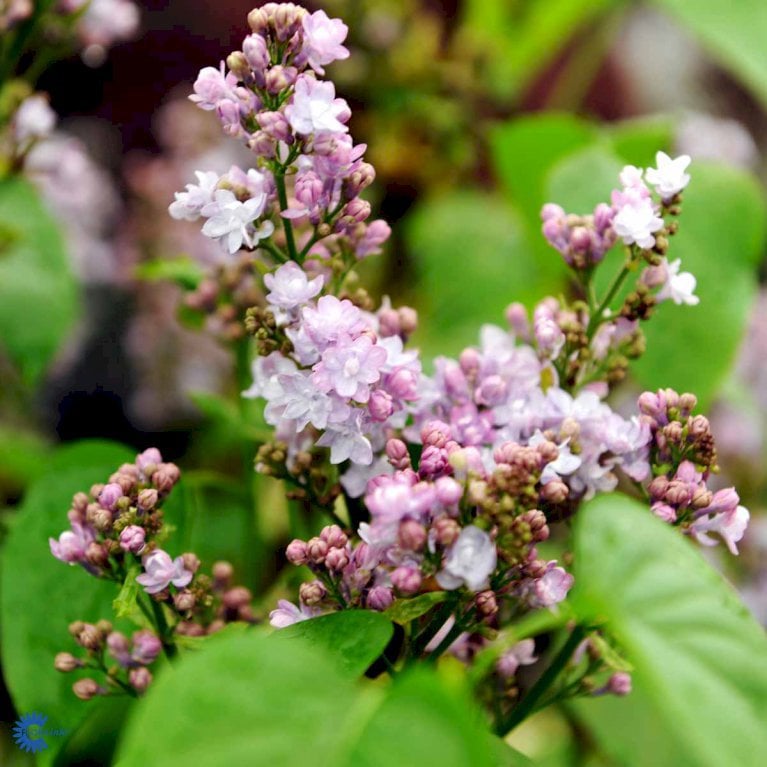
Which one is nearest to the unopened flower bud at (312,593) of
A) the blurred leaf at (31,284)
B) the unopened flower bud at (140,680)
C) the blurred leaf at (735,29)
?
the unopened flower bud at (140,680)

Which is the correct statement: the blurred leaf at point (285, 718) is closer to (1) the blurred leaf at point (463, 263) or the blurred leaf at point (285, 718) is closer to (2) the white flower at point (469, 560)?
(2) the white flower at point (469, 560)

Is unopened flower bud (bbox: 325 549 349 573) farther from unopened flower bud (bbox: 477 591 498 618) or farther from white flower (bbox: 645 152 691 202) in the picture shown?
white flower (bbox: 645 152 691 202)

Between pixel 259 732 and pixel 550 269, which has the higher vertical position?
pixel 259 732

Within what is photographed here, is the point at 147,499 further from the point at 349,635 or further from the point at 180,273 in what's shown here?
the point at 180,273

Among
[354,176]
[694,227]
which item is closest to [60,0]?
[354,176]

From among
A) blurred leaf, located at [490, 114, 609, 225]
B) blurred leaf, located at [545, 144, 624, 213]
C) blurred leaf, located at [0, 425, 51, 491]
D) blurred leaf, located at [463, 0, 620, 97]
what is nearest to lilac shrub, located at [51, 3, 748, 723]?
blurred leaf, located at [545, 144, 624, 213]

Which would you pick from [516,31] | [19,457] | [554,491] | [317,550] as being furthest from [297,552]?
[516,31]

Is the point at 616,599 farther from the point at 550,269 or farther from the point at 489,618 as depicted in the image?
the point at 550,269
